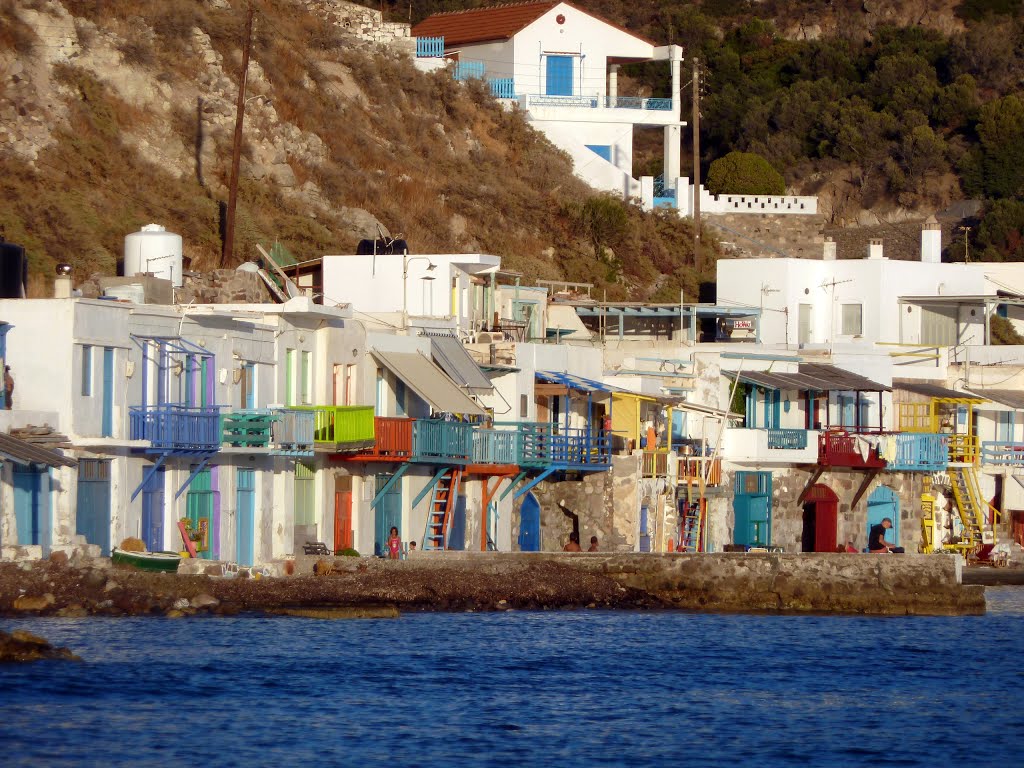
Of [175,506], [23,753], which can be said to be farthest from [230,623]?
[23,753]

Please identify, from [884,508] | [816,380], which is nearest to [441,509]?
[816,380]

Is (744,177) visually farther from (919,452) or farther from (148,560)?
(148,560)

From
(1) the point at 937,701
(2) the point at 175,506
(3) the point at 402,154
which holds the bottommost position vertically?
(1) the point at 937,701

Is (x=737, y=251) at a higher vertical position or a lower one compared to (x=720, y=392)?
higher

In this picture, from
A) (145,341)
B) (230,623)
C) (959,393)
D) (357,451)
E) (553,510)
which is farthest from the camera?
(959,393)

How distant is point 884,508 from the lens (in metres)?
64.4

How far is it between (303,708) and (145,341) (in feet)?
37.6

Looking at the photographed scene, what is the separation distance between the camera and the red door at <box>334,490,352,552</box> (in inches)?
1887

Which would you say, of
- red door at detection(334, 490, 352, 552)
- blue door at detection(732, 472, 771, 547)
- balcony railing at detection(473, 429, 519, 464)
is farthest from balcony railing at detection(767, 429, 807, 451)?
red door at detection(334, 490, 352, 552)

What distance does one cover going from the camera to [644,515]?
2167 inches

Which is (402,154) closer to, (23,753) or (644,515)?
(644,515)

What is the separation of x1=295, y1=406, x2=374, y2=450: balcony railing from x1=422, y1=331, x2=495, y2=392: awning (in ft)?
13.6

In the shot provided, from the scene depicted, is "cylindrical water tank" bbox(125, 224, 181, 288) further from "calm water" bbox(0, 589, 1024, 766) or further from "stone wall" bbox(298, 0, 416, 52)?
"stone wall" bbox(298, 0, 416, 52)

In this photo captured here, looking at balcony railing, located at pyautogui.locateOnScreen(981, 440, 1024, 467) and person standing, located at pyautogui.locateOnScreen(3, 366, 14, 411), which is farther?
balcony railing, located at pyautogui.locateOnScreen(981, 440, 1024, 467)
